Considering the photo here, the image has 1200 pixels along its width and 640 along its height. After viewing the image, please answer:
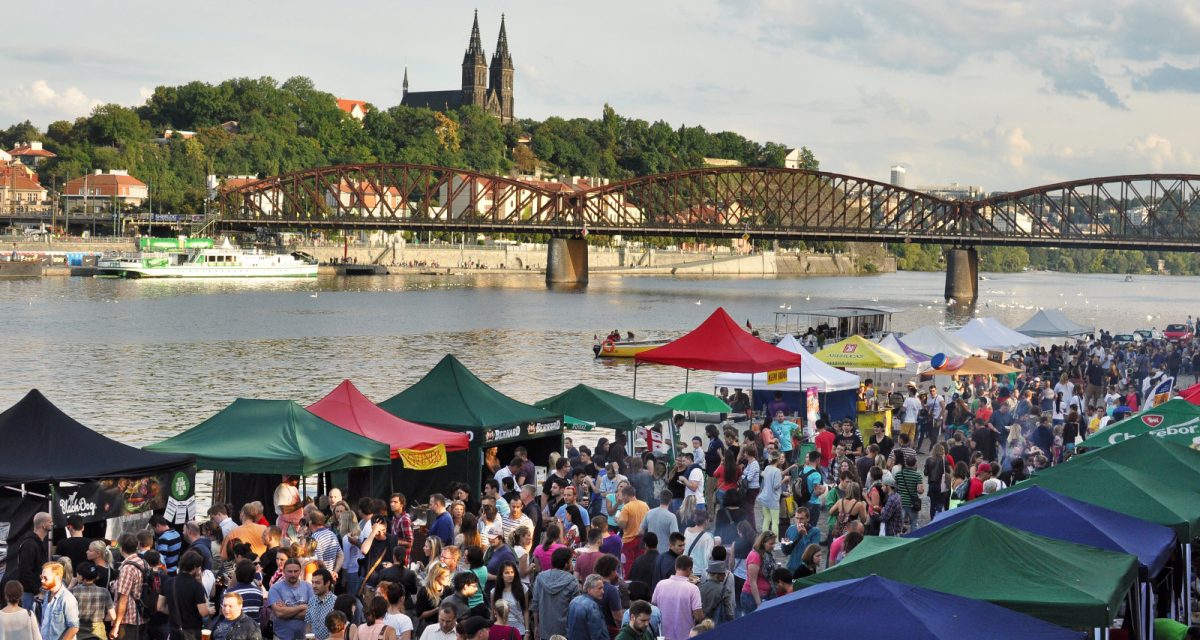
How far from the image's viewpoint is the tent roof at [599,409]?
20469mm

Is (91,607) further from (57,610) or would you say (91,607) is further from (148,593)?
(148,593)

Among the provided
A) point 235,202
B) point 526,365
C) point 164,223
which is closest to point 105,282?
point 164,223

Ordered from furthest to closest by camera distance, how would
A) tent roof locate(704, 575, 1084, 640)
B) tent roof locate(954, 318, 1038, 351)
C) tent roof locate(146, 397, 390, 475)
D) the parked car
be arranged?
1. the parked car
2. tent roof locate(954, 318, 1038, 351)
3. tent roof locate(146, 397, 390, 475)
4. tent roof locate(704, 575, 1084, 640)

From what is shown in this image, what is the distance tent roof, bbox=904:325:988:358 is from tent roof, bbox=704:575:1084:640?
26.4m

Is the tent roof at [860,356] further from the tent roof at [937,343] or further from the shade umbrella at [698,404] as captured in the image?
the shade umbrella at [698,404]

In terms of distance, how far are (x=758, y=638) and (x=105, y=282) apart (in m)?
123

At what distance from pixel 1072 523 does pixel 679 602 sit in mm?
3445

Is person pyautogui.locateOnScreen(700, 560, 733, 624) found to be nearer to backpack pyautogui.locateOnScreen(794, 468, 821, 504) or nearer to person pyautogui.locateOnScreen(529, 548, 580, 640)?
person pyautogui.locateOnScreen(529, 548, 580, 640)

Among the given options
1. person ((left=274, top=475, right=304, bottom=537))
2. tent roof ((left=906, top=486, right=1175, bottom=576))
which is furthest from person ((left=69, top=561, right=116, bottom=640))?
tent roof ((left=906, top=486, right=1175, bottom=576))

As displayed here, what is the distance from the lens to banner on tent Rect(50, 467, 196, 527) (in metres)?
13.7

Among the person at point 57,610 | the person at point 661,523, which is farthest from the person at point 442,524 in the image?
the person at point 57,610

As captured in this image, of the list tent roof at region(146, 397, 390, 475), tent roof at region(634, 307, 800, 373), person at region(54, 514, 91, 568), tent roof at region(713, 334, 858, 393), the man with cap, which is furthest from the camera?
tent roof at region(713, 334, 858, 393)

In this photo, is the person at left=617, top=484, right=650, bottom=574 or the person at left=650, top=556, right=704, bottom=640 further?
the person at left=617, top=484, right=650, bottom=574

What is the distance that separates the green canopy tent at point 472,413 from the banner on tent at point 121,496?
433 centimetres
